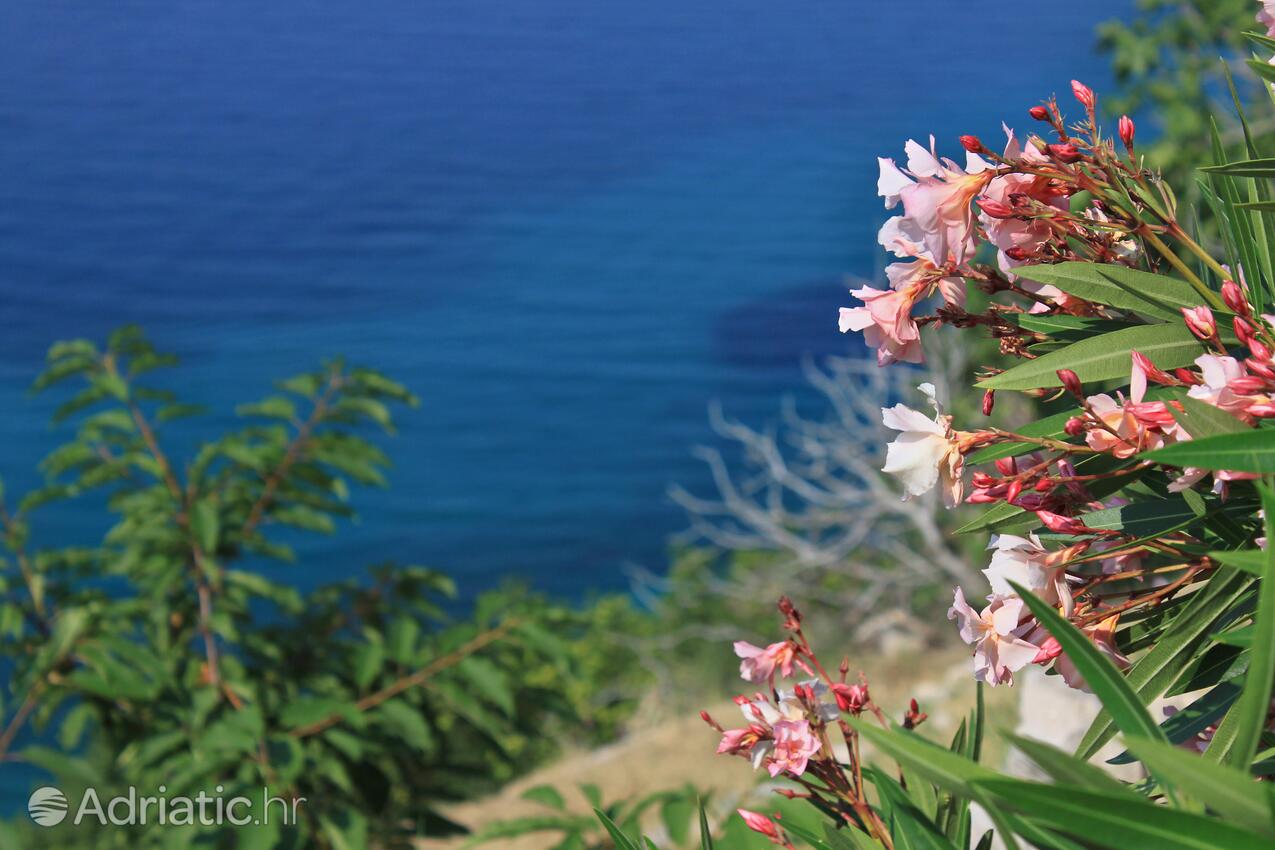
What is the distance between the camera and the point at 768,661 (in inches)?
27.7

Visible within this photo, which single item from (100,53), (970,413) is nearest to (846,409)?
(970,413)

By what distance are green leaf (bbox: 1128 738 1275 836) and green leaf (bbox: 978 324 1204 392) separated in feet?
0.91

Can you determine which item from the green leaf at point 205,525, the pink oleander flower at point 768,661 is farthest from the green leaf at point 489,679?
the pink oleander flower at point 768,661

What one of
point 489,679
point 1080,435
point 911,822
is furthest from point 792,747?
A: point 489,679

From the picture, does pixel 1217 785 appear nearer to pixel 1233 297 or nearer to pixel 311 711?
pixel 1233 297

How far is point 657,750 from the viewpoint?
427 cm

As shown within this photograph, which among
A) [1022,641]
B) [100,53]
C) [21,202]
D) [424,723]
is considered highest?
[100,53]

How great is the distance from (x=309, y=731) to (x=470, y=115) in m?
8.34

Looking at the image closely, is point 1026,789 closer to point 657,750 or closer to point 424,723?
point 424,723

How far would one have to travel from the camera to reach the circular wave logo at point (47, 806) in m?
1.63

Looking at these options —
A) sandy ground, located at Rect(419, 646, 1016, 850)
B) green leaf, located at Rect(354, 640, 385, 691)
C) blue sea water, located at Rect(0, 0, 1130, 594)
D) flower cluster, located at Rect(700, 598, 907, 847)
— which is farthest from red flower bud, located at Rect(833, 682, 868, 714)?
blue sea water, located at Rect(0, 0, 1130, 594)

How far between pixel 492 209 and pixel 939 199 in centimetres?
885

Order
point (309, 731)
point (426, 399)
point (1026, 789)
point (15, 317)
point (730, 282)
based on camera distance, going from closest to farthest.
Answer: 1. point (1026, 789)
2. point (309, 731)
3. point (15, 317)
4. point (426, 399)
5. point (730, 282)

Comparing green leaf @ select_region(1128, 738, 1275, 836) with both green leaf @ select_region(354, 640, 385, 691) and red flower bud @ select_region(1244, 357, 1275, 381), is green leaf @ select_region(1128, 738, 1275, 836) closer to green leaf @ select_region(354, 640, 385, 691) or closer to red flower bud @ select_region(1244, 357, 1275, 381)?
red flower bud @ select_region(1244, 357, 1275, 381)
